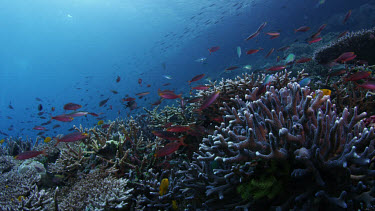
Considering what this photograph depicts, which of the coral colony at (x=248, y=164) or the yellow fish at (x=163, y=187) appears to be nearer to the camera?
the coral colony at (x=248, y=164)

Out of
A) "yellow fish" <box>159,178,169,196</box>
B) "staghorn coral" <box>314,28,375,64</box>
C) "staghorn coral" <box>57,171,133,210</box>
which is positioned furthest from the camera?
"staghorn coral" <box>314,28,375,64</box>

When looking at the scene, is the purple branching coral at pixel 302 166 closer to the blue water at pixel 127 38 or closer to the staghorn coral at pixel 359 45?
the staghorn coral at pixel 359 45

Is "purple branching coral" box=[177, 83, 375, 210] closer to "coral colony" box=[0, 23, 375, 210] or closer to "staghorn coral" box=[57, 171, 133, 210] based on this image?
"coral colony" box=[0, 23, 375, 210]

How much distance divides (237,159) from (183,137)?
205 centimetres

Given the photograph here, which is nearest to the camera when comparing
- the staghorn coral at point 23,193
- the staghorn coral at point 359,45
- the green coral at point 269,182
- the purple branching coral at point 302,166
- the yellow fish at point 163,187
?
the purple branching coral at point 302,166

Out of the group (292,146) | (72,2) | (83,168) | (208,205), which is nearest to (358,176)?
(292,146)

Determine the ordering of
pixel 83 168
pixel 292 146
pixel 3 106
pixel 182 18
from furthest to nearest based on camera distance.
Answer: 1. pixel 3 106
2. pixel 182 18
3. pixel 83 168
4. pixel 292 146

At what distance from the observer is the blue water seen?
29330 millimetres

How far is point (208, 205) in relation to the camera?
80.4 inches

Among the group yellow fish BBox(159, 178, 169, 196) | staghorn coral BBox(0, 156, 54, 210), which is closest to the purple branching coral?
yellow fish BBox(159, 178, 169, 196)

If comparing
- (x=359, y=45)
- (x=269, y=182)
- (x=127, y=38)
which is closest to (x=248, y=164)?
(x=269, y=182)

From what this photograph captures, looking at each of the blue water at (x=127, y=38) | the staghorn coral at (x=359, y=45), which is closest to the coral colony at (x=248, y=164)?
the staghorn coral at (x=359, y=45)

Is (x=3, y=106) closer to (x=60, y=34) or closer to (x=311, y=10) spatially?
(x=60, y=34)

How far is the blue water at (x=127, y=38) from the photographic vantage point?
29.3 metres
